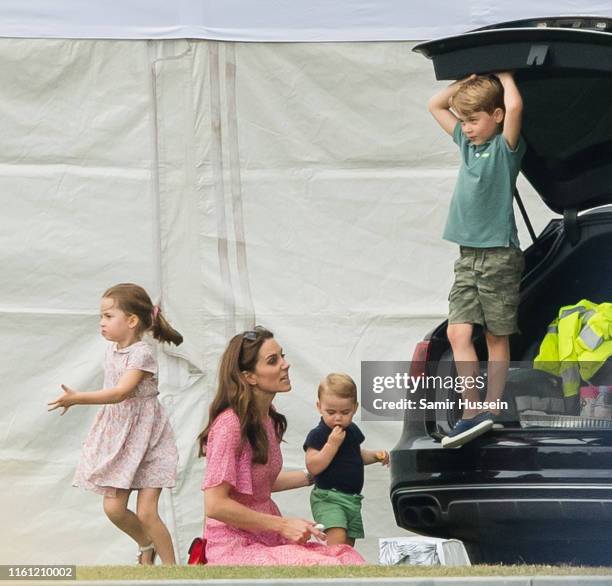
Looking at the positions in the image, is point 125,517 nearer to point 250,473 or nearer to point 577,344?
point 250,473

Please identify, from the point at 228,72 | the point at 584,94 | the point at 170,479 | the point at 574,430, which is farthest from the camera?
the point at 228,72

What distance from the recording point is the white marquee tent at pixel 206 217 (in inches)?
288

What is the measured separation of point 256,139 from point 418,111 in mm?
732

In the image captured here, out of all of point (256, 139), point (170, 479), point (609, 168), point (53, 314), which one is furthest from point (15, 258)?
point (609, 168)

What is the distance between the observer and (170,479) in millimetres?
6227

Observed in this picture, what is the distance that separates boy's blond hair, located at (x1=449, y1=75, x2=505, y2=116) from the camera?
5457 mm

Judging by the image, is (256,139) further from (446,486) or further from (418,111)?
(446,486)

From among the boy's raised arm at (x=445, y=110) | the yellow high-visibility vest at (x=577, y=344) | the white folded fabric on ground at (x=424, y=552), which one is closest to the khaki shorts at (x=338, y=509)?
the white folded fabric on ground at (x=424, y=552)

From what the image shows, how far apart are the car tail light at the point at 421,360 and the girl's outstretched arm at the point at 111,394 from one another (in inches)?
42.4

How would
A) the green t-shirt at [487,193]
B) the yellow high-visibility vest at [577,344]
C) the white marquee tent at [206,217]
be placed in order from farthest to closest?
the white marquee tent at [206,217]
the green t-shirt at [487,193]
the yellow high-visibility vest at [577,344]

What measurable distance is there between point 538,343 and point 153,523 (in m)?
1.58

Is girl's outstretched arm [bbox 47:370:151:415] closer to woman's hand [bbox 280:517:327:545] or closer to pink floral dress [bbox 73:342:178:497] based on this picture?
pink floral dress [bbox 73:342:178:497]

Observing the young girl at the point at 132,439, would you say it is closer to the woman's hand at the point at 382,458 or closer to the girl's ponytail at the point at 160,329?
the girl's ponytail at the point at 160,329

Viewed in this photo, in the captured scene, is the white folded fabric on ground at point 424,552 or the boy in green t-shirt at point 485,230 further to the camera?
the boy in green t-shirt at point 485,230
